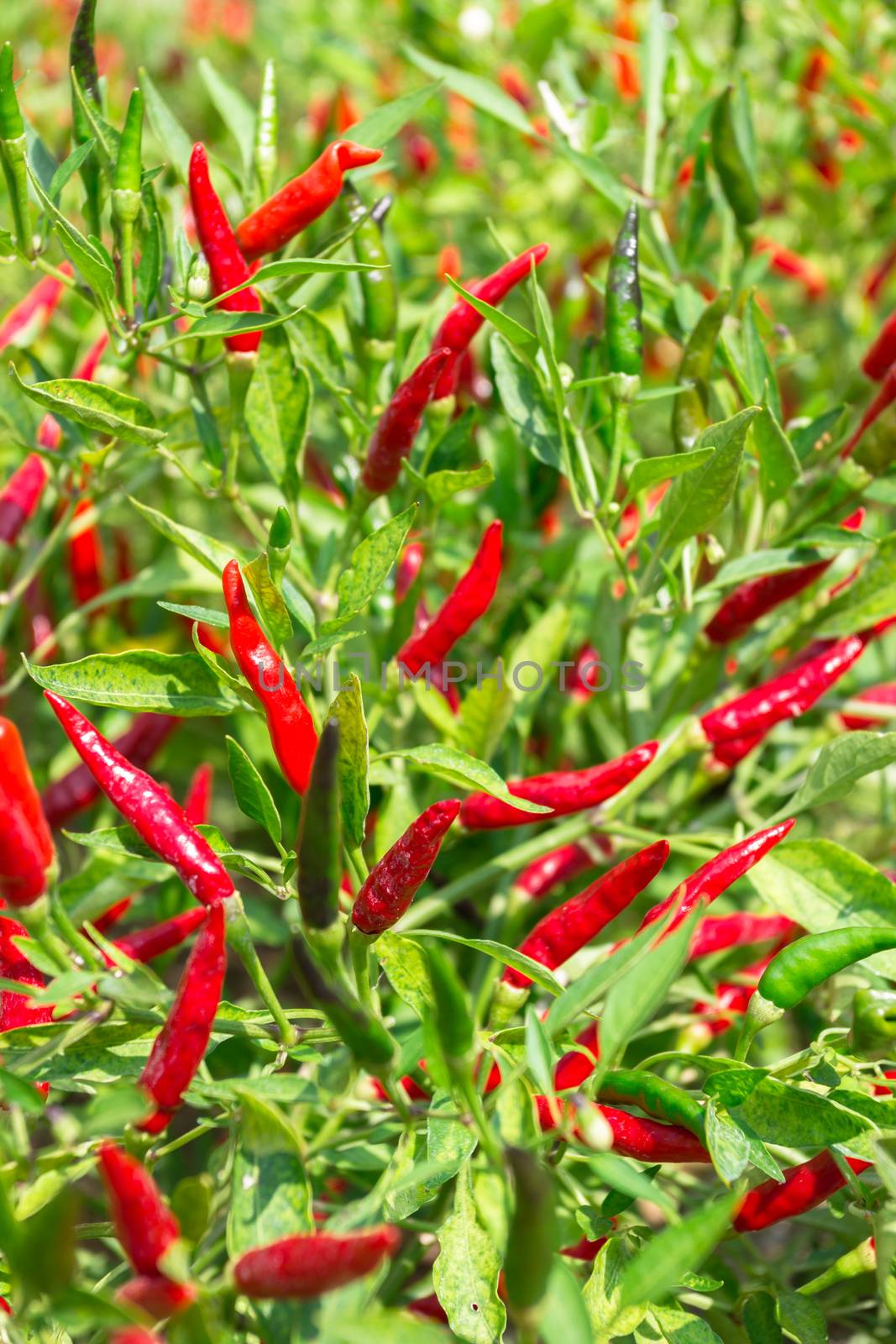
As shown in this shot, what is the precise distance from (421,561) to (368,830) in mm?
331

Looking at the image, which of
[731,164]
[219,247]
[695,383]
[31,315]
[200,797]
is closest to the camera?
[219,247]

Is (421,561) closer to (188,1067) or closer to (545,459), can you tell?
(545,459)

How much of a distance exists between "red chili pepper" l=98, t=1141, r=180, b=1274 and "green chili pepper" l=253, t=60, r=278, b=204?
3.52 feet

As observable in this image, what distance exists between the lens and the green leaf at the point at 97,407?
1092 millimetres

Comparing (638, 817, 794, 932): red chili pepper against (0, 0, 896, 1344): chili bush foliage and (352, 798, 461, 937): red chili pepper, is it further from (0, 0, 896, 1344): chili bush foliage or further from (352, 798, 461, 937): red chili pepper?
(352, 798, 461, 937): red chili pepper

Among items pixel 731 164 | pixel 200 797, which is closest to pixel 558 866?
pixel 200 797

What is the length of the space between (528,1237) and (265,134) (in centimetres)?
121

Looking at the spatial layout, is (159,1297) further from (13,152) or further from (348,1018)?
(13,152)

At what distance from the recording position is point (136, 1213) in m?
0.81

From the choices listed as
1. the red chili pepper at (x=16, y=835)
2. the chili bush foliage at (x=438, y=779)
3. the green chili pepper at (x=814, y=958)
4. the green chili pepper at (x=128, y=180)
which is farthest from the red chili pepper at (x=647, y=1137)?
the green chili pepper at (x=128, y=180)

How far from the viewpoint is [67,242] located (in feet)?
3.54

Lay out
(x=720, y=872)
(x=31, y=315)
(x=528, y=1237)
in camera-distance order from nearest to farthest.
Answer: (x=528, y=1237) → (x=720, y=872) → (x=31, y=315)

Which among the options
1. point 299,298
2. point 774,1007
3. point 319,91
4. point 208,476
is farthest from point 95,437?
point 319,91

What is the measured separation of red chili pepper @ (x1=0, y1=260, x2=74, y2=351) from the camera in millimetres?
1713
